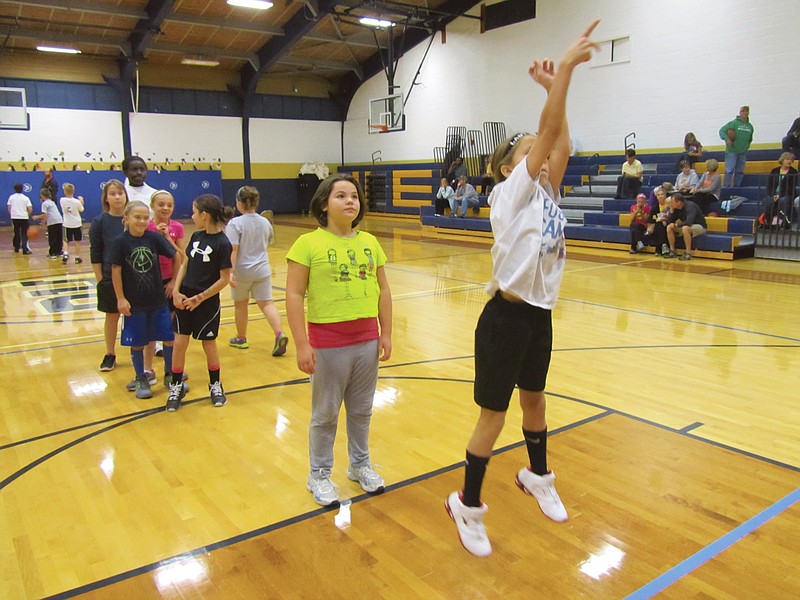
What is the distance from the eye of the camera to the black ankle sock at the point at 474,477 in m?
2.42

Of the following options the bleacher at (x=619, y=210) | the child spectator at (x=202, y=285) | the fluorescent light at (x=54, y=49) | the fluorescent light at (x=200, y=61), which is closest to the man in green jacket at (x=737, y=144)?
the bleacher at (x=619, y=210)

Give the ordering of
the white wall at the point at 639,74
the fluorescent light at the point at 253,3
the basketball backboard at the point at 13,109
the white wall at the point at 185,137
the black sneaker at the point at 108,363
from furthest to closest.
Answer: the white wall at the point at 185,137
the basketball backboard at the point at 13,109
the fluorescent light at the point at 253,3
the white wall at the point at 639,74
the black sneaker at the point at 108,363

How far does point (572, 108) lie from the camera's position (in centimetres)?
1652

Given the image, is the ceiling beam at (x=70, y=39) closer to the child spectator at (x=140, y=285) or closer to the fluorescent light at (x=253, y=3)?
the fluorescent light at (x=253, y=3)

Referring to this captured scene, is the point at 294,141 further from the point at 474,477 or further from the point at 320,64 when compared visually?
the point at 474,477

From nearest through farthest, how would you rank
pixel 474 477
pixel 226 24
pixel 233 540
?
pixel 474 477 < pixel 233 540 < pixel 226 24

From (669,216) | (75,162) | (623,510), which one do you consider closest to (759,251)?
(669,216)

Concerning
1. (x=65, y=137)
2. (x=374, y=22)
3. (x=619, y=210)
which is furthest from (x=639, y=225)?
(x=65, y=137)

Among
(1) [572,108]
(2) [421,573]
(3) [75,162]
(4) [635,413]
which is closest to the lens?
(2) [421,573]

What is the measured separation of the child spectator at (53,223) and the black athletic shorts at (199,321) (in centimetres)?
958

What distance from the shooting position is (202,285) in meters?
4.10

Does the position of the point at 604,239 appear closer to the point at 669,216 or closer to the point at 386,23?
the point at 669,216

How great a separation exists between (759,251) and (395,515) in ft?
34.0

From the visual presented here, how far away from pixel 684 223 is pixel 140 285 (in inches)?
369
